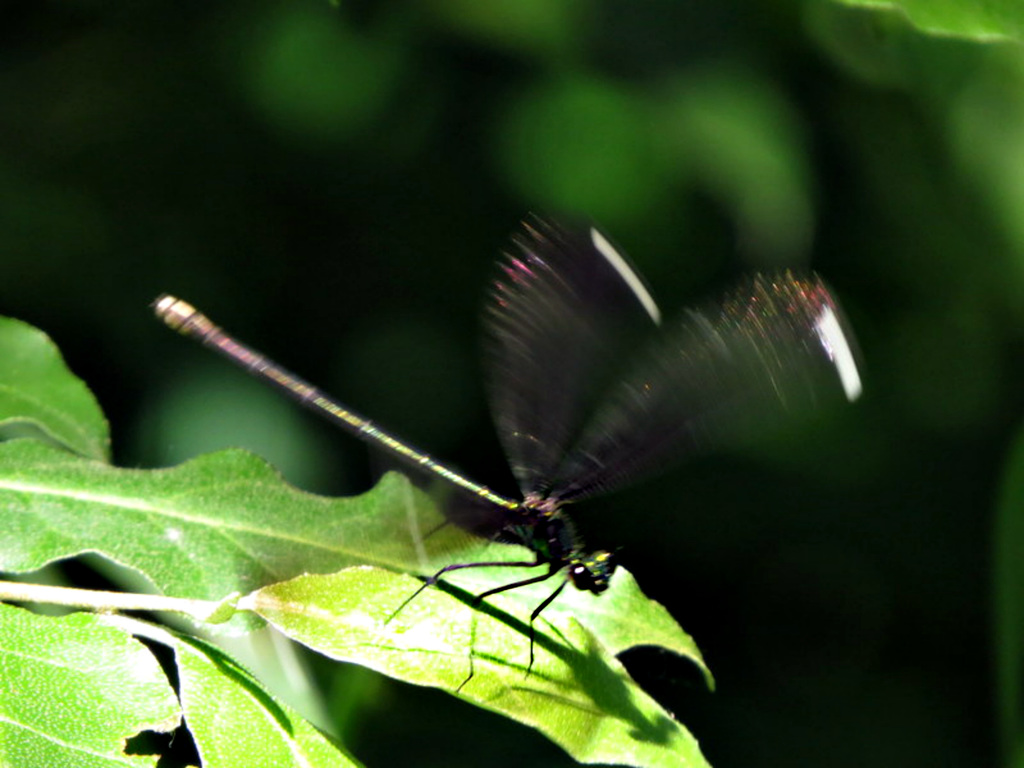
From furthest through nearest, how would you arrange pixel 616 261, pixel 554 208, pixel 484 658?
pixel 554 208, pixel 616 261, pixel 484 658

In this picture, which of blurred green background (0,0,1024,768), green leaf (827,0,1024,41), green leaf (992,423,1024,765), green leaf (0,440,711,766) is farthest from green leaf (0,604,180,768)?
green leaf (992,423,1024,765)

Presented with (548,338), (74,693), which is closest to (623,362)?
(548,338)

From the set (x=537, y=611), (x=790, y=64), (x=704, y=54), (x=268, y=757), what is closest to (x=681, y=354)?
(x=537, y=611)

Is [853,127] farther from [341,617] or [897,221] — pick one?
[341,617]

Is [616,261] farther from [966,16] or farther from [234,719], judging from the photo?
[234,719]

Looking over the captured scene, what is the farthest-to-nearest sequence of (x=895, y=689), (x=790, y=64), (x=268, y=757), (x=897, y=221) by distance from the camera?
1. (x=895, y=689)
2. (x=897, y=221)
3. (x=790, y=64)
4. (x=268, y=757)

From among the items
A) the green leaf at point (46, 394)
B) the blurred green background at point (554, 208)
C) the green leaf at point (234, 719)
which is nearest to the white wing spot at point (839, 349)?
the green leaf at point (234, 719)

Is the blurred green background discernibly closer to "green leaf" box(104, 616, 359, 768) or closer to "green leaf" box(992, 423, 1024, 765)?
"green leaf" box(992, 423, 1024, 765)
